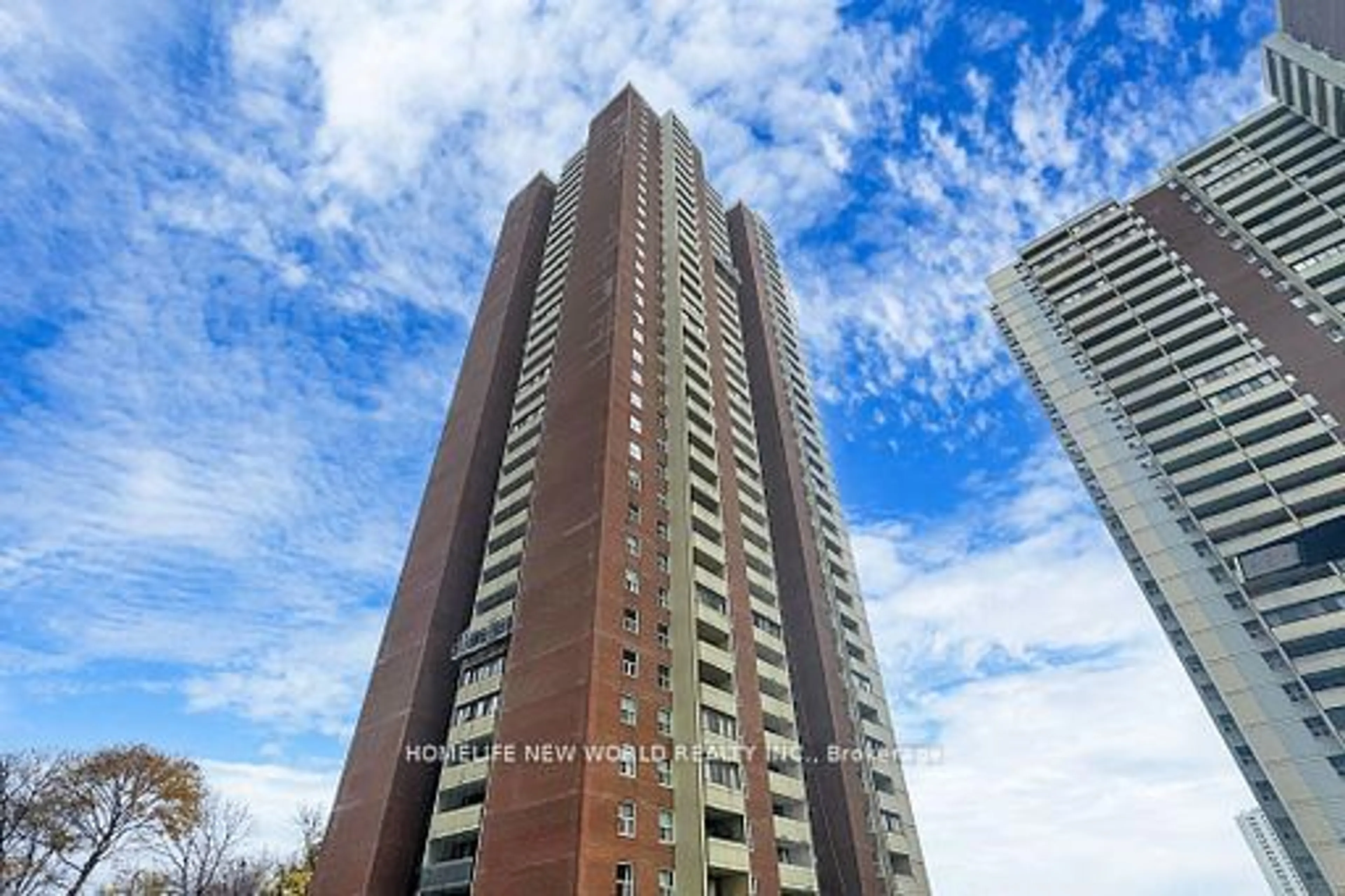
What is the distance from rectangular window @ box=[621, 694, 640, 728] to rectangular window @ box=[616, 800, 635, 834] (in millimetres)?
3462

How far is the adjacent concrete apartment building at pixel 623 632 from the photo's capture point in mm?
32344

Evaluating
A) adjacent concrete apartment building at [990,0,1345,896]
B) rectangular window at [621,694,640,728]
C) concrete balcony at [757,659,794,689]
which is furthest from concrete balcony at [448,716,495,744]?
adjacent concrete apartment building at [990,0,1345,896]

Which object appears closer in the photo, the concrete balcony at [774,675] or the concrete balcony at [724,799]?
the concrete balcony at [724,799]

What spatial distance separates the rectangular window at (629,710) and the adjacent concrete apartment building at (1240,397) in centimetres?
4151

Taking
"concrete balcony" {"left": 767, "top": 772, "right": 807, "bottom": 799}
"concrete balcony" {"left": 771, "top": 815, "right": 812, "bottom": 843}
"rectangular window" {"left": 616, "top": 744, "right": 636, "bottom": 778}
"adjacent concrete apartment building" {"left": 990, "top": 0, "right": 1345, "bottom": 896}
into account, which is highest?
"adjacent concrete apartment building" {"left": 990, "top": 0, "right": 1345, "bottom": 896}

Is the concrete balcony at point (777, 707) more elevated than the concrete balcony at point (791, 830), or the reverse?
the concrete balcony at point (777, 707)

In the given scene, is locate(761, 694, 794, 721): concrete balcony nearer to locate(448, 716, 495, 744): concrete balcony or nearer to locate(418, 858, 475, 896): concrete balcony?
locate(448, 716, 495, 744): concrete balcony

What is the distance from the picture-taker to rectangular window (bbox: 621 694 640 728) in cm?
3338

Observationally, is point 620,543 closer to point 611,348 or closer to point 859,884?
point 611,348

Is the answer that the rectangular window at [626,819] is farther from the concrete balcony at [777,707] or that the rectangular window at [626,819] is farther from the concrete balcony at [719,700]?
the concrete balcony at [777,707]

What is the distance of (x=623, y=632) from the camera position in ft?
118

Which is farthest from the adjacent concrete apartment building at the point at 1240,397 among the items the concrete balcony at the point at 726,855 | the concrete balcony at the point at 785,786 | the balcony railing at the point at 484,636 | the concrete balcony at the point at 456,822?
the concrete balcony at the point at 456,822

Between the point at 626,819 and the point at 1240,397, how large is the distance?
5775cm

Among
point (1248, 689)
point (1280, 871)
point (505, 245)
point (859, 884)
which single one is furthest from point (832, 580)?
point (1280, 871)
